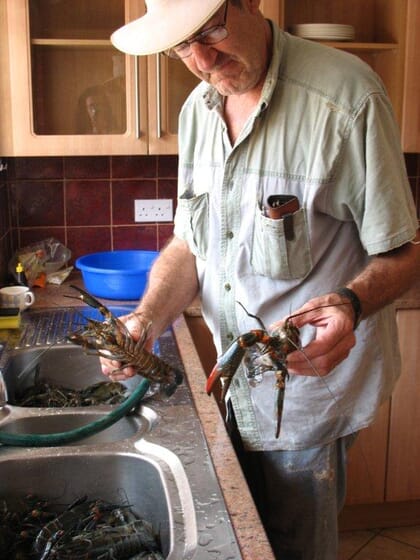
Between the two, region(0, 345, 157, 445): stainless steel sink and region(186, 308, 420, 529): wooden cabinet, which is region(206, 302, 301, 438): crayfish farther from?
region(186, 308, 420, 529): wooden cabinet

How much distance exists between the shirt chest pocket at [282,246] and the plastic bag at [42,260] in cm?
133

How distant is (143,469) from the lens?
1.35 m

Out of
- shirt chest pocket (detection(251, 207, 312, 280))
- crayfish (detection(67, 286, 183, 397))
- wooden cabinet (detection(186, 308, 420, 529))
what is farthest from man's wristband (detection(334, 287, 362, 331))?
wooden cabinet (detection(186, 308, 420, 529))

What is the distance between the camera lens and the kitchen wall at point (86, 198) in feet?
9.05

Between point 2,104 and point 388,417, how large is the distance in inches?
66.8

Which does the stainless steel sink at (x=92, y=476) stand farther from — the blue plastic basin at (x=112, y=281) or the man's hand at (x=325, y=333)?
the blue plastic basin at (x=112, y=281)

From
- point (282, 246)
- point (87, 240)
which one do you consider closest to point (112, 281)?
point (87, 240)

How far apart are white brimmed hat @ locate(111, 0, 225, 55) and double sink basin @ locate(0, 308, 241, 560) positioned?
73 cm

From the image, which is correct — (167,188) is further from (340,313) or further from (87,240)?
(340,313)

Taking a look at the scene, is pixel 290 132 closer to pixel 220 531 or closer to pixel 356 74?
pixel 356 74

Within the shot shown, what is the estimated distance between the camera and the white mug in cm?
233

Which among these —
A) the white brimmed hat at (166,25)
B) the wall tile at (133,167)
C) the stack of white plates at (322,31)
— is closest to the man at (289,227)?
the white brimmed hat at (166,25)

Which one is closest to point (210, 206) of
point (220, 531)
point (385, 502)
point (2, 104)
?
point (220, 531)

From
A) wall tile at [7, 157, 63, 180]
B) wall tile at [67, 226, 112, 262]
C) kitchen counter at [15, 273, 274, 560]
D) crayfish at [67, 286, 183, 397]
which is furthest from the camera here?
wall tile at [67, 226, 112, 262]
